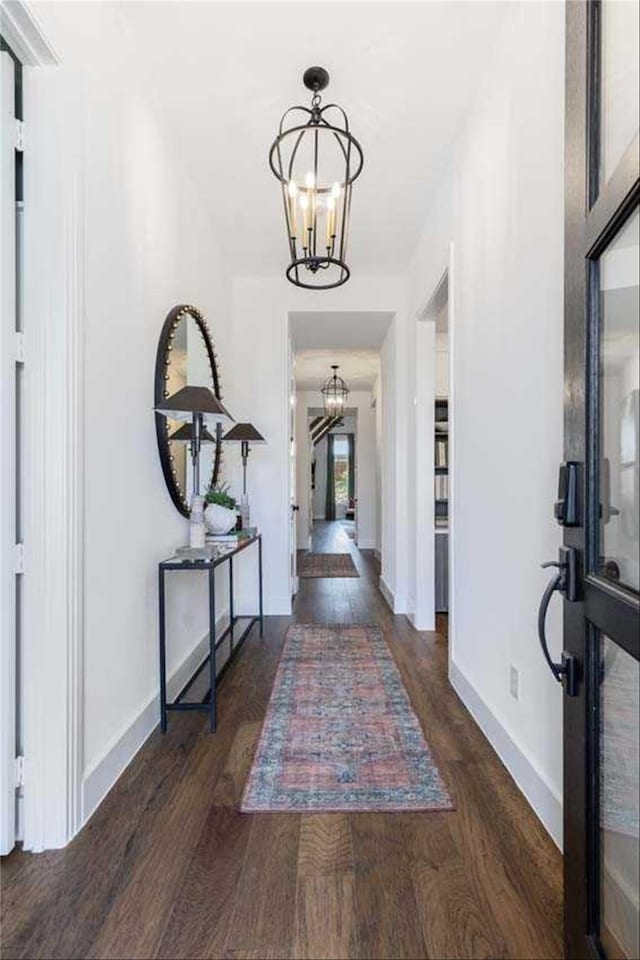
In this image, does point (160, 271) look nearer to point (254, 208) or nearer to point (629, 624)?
point (254, 208)

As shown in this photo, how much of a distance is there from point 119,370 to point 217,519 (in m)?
1.36

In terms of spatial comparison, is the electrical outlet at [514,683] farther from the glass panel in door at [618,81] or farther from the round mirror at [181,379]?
the round mirror at [181,379]

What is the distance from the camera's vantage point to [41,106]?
1.68 metres

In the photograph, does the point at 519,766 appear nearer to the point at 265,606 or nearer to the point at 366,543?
the point at 265,606

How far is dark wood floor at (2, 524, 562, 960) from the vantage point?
1320mm

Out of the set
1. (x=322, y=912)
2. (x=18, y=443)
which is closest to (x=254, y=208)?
(x=18, y=443)

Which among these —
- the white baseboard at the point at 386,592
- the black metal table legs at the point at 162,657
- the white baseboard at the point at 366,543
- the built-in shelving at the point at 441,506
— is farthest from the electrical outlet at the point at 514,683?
the white baseboard at the point at 366,543

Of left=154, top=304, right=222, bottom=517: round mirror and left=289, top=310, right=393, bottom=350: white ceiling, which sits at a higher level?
left=289, top=310, right=393, bottom=350: white ceiling

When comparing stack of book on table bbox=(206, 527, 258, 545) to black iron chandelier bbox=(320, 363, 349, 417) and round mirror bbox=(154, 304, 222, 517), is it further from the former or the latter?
black iron chandelier bbox=(320, 363, 349, 417)

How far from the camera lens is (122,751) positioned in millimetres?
2096

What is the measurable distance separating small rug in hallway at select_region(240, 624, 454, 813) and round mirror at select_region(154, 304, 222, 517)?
1.24m

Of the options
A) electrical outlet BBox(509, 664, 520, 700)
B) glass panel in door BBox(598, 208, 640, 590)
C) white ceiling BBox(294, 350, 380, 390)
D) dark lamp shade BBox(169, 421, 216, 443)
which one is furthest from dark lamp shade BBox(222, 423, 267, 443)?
glass panel in door BBox(598, 208, 640, 590)

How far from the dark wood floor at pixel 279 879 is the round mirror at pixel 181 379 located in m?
1.38

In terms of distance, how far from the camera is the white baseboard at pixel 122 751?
1819 mm
